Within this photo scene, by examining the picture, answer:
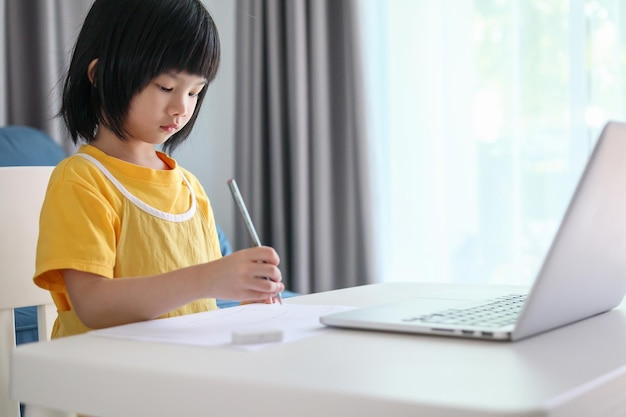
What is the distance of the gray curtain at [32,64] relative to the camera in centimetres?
240

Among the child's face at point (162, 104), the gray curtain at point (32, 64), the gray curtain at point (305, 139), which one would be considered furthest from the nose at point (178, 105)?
the gray curtain at point (305, 139)

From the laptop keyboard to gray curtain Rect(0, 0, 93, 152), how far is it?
1883mm

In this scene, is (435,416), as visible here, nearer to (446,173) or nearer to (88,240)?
(88,240)

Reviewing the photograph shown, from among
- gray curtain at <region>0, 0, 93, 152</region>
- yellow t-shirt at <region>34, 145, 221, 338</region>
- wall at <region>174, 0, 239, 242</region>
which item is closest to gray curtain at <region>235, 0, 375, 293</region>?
wall at <region>174, 0, 239, 242</region>

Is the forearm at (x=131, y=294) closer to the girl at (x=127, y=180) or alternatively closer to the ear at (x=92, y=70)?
the girl at (x=127, y=180)

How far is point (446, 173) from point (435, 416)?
96.8 inches

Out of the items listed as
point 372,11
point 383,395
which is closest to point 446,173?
point 372,11

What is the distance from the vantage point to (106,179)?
1.11 m

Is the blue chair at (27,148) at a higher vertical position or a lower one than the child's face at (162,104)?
lower

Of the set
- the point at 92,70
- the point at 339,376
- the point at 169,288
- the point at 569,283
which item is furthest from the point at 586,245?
the point at 92,70

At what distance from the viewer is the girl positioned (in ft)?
3.17

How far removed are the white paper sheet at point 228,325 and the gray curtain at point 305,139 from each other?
2088 millimetres

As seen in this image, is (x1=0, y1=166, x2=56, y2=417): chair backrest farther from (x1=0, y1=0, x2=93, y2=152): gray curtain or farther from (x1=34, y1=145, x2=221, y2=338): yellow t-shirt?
(x1=0, y1=0, x2=93, y2=152): gray curtain

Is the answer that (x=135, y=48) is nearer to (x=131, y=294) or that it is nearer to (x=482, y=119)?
(x=131, y=294)
